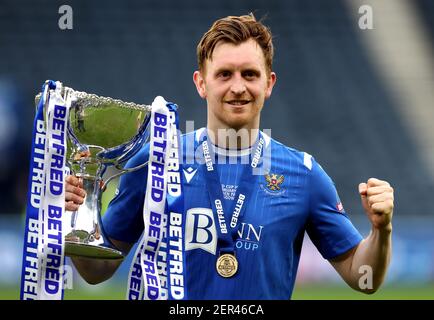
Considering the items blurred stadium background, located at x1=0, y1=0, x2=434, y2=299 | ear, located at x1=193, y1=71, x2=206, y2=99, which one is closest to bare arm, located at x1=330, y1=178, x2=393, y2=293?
ear, located at x1=193, y1=71, x2=206, y2=99

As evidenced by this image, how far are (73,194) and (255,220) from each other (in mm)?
638

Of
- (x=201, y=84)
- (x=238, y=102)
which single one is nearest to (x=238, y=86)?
(x=238, y=102)

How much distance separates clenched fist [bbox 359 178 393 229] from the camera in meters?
2.32

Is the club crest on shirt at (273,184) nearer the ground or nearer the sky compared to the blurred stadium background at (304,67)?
nearer the ground

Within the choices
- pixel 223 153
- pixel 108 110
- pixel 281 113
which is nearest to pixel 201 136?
pixel 223 153

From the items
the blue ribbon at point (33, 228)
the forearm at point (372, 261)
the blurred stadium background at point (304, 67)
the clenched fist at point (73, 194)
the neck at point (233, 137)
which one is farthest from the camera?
the blurred stadium background at point (304, 67)

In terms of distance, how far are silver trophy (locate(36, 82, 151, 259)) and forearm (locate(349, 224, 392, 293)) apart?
719 mm

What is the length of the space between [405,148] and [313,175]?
7.68 m

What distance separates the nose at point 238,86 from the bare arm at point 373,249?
1.46 ft

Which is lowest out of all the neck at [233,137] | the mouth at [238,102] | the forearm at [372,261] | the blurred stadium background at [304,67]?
the forearm at [372,261]

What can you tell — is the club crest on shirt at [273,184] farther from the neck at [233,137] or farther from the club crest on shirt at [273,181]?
the neck at [233,137]

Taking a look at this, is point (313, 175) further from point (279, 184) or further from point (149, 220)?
point (149, 220)

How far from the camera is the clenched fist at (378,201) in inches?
91.4

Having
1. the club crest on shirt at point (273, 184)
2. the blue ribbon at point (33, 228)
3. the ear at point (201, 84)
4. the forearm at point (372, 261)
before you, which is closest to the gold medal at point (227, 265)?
the club crest on shirt at point (273, 184)
